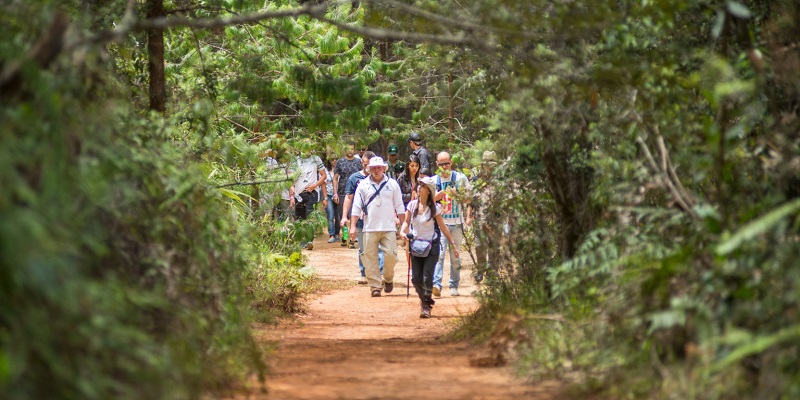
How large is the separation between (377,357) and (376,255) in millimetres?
6903

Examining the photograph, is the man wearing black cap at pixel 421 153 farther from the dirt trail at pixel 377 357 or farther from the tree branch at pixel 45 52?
the tree branch at pixel 45 52

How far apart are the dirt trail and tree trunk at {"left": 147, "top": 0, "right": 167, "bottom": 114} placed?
262 cm

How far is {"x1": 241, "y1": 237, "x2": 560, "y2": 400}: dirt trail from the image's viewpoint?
275 inches

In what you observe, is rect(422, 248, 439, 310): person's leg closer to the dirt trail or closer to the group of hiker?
the group of hiker

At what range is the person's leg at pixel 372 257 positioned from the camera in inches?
608

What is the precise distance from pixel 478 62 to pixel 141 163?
15.0ft

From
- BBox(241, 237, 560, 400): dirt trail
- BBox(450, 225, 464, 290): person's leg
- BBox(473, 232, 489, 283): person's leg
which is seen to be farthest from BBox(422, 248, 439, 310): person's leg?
BBox(473, 232, 489, 283): person's leg

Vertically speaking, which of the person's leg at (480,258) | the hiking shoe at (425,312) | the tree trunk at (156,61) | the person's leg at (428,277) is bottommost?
the hiking shoe at (425,312)

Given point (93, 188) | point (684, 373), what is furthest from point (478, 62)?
point (93, 188)

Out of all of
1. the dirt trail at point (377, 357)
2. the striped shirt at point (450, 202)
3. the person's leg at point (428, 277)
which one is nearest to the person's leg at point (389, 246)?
the dirt trail at point (377, 357)

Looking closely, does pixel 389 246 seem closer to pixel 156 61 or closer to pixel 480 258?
pixel 480 258

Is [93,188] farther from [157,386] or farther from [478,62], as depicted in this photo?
[478,62]

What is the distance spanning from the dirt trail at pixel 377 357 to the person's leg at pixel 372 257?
277mm

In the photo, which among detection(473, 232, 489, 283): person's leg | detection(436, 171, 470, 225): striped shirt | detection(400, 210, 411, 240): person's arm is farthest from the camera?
detection(436, 171, 470, 225): striped shirt
